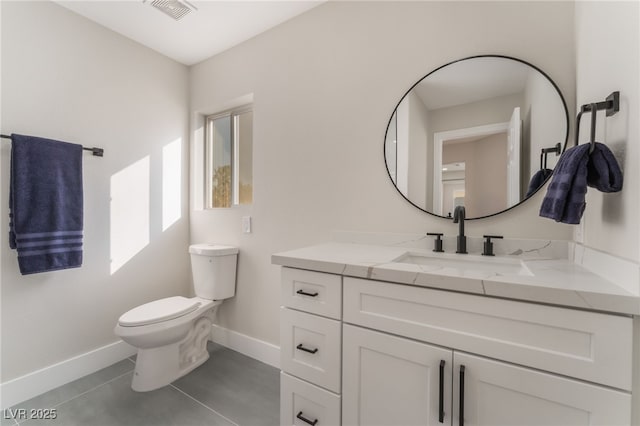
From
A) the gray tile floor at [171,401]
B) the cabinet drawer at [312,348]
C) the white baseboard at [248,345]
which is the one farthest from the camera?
the white baseboard at [248,345]

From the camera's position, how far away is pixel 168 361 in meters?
1.82

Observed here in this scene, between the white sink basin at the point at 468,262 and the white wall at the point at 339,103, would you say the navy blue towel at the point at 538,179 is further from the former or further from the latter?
the white sink basin at the point at 468,262

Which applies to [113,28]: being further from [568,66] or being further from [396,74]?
[568,66]

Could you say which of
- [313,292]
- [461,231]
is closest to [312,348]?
[313,292]

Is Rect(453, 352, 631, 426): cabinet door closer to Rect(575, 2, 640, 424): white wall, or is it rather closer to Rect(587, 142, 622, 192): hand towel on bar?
Rect(575, 2, 640, 424): white wall

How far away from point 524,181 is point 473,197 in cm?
22

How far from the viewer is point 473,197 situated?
1.38 metres

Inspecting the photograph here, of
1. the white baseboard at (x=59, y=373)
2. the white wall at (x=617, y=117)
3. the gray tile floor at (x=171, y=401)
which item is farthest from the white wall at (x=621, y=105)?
the white baseboard at (x=59, y=373)

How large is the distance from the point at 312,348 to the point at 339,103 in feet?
4.55

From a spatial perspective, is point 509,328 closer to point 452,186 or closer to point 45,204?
point 452,186

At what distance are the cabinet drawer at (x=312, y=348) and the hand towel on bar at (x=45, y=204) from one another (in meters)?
1.55

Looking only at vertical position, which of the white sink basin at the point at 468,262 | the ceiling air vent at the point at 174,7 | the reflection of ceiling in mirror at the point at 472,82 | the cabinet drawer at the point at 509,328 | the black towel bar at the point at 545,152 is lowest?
the cabinet drawer at the point at 509,328

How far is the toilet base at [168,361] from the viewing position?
1.75 m

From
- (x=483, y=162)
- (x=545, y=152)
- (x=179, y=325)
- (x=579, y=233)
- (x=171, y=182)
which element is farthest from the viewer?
(x=171, y=182)
